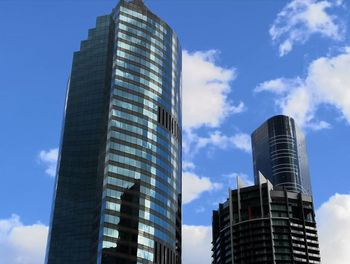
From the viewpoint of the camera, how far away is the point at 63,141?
178 metres

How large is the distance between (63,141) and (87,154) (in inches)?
433

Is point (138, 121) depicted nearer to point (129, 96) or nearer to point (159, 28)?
point (129, 96)

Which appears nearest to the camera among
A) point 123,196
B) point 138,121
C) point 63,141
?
point 123,196

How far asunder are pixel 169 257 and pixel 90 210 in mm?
30607

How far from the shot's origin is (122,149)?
148000 mm

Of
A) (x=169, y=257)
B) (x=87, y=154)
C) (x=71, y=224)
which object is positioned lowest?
(x=169, y=257)

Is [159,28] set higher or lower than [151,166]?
higher

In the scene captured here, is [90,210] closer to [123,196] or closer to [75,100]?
Result: [123,196]

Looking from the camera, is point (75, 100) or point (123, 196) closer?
point (123, 196)

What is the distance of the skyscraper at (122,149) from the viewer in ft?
463

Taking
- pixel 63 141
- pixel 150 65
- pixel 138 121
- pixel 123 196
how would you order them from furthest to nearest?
pixel 63 141
pixel 150 65
pixel 138 121
pixel 123 196

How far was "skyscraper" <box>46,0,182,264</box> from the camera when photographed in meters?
141

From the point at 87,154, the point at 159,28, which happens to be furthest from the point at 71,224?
the point at 159,28

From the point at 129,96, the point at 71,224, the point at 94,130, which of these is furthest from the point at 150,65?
the point at 71,224
